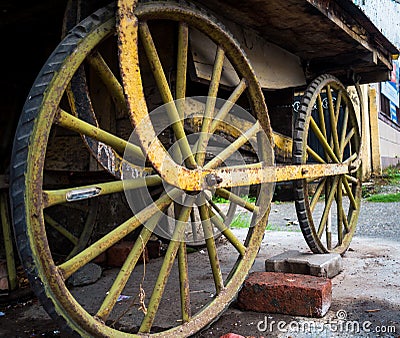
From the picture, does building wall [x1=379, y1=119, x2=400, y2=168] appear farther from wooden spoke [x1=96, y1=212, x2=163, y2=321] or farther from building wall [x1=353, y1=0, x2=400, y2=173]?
wooden spoke [x1=96, y1=212, x2=163, y2=321]

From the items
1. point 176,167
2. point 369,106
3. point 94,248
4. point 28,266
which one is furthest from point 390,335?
point 369,106

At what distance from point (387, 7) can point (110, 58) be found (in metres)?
2.21

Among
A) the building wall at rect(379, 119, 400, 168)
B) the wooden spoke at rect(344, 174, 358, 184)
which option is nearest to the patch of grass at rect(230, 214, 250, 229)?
the wooden spoke at rect(344, 174, 358, 184)

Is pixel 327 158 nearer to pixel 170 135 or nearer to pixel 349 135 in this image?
pixel 349 135

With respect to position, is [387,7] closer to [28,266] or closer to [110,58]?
[110,58]

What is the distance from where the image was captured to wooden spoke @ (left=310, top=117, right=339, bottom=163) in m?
3.35

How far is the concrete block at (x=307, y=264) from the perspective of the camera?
2.95 metres

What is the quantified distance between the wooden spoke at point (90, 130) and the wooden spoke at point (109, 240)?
26cm

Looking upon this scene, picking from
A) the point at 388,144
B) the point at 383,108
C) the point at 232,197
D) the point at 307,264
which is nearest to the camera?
the point at 232,197

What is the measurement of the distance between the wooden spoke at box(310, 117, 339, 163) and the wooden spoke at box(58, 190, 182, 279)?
1.63m

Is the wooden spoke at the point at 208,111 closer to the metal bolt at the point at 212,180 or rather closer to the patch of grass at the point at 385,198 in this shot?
the metal bolt at the point at 212,180

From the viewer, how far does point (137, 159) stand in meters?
2.28

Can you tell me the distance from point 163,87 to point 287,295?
1257mm

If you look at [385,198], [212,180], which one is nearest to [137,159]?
[212,180]
